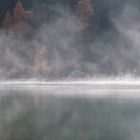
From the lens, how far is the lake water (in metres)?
9.93

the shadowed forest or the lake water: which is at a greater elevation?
the shadowed forest

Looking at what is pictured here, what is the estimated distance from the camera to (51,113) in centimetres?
1289

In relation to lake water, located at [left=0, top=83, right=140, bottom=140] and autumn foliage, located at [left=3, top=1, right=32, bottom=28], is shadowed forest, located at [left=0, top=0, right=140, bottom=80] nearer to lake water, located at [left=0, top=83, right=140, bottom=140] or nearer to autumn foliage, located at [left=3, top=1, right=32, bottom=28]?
autumn foliage, located at [left=3, top=1, right=32, bottom=28]

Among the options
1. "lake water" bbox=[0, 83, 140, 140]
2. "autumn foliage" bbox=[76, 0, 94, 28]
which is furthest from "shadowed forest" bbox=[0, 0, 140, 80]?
"lake water" bbox=[0, 83, 140, 140]

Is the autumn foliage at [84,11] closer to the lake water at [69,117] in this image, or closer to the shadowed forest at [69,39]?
the shadowed forest at [69,39]

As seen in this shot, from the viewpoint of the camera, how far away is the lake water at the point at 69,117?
993cm

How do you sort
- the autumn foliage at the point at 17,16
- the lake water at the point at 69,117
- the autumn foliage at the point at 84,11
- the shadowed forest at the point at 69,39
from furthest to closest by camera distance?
the autumn foliage at the point at 17,16
the autumn foliage at the point at 84,11
the shadowed forest at the point at 69,39
the lake water at the point at 69,117

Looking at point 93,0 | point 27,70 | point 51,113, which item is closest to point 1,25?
point 27,70

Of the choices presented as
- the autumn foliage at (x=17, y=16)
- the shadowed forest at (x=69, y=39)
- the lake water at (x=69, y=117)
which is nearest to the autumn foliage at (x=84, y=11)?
the shadowed forest at (x=69, y=39)

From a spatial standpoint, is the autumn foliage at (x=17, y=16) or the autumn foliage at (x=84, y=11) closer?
the autumn foliage at (x=84, y=11)

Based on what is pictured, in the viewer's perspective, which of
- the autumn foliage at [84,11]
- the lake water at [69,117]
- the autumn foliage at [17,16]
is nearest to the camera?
the lake water at [69,117]

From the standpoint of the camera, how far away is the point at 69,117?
483 inches

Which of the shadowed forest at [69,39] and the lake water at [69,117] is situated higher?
the shadowed forest at [69,39]

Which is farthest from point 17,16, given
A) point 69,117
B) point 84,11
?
point 69,117
